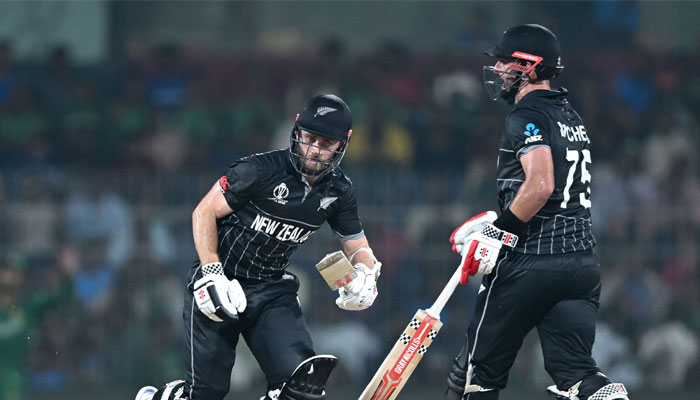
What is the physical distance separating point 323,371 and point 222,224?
2.80 feet

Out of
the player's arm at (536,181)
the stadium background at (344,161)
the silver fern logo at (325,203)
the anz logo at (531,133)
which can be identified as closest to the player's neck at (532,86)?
the anz logo at (531,133)

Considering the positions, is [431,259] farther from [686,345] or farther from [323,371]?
[323,371]

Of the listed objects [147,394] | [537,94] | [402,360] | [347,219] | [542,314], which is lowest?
[147,394]

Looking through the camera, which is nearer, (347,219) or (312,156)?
(312,156)

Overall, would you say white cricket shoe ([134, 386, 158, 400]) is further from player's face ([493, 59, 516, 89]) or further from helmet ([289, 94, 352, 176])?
player's face ([493, 59, 516, 89])

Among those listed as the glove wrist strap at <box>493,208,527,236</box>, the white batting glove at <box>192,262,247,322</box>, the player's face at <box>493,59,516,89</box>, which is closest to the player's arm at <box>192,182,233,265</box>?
the white batting glove at <box>192,262,247,322</box>

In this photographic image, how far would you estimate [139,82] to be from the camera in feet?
Answer: 37.4

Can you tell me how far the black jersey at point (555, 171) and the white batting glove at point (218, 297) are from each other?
4.37ft

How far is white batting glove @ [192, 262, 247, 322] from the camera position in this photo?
4930 millimetres

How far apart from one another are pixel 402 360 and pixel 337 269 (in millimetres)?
620

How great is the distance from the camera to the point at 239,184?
16.7 ft

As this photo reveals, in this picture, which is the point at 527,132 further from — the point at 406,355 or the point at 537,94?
the point at 406,355

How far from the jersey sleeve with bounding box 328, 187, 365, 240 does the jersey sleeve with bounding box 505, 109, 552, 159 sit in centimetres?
81

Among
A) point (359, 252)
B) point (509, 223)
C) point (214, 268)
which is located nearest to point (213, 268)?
point (214, 268)
